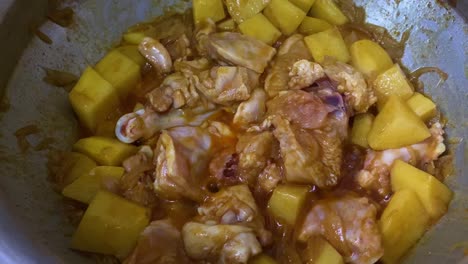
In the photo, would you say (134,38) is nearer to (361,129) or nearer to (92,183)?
(92,183)

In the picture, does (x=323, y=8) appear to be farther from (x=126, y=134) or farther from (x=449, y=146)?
(x=126, y=134)

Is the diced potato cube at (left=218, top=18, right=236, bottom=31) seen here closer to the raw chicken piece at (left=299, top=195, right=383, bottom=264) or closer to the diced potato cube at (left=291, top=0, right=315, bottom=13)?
the diced potato cube at (left=291, top=0, right=315, bottom=13)

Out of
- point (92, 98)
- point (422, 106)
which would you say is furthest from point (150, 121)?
point (422, 106)

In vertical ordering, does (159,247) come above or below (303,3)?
below

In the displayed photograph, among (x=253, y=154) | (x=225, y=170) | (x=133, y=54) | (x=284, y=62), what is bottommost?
(x=225, y=170)

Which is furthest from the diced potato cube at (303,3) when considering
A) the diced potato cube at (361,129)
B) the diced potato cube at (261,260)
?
the diced potato cube at (261,260)

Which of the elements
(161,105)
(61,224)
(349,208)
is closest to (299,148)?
(349,208)

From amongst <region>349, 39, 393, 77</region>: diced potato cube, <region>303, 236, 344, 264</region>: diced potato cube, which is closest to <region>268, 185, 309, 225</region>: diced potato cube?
<region>303, 236, 344, 264</region>: diced potato cube
